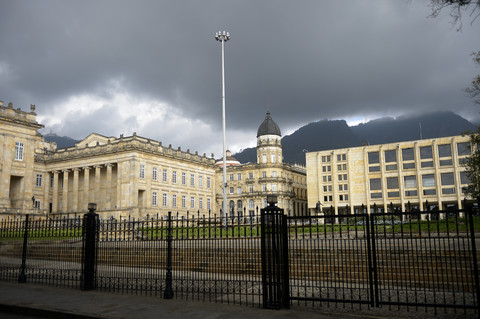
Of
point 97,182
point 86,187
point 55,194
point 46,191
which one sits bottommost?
point 55,194

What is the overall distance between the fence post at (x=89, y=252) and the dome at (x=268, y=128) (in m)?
69.8

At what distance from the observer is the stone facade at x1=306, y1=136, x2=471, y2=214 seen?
2798 inches

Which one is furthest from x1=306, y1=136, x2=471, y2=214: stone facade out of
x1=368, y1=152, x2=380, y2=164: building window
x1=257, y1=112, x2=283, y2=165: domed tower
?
x1=257, y1=112, x2=283, y2=165: domed tower

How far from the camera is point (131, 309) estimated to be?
29.3 ft

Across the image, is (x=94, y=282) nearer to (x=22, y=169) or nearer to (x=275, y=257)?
(x=275, y=257)

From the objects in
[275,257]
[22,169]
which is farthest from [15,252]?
[22,169]

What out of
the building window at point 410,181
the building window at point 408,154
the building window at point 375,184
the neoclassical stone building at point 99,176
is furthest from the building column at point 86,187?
the building window at point 408,154

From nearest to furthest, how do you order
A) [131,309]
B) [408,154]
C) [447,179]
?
[131,309] → [447,179] → [408,154]

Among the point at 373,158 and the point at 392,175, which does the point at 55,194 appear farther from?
the point at 392,175

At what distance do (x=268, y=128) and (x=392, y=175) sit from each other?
26225 mm

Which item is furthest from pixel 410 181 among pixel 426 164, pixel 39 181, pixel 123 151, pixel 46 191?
pixel 39 181

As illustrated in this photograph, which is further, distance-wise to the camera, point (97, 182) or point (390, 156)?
point (390, 156)

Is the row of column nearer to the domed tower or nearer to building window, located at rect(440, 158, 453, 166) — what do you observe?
the domed tower

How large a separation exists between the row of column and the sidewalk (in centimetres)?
4573
